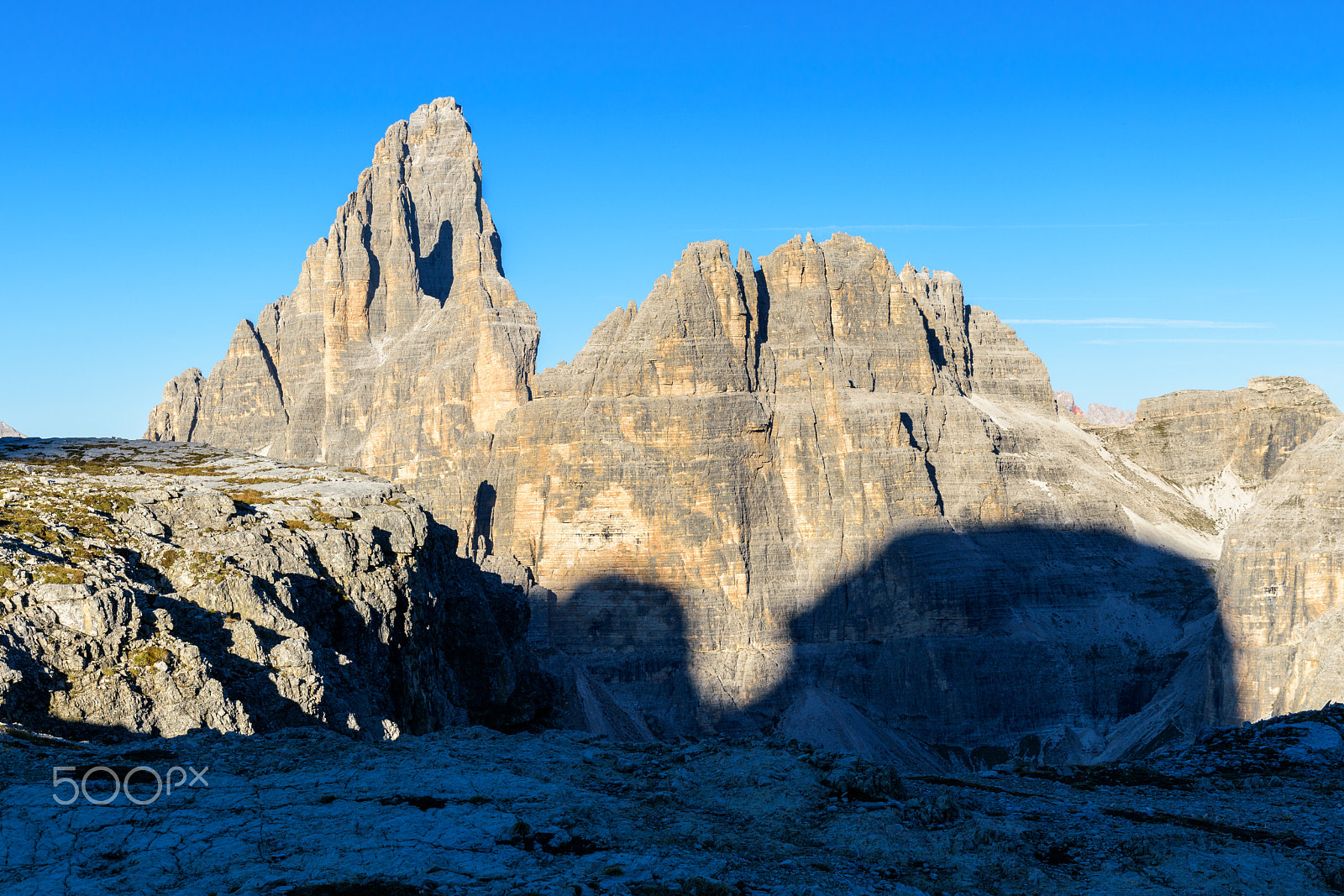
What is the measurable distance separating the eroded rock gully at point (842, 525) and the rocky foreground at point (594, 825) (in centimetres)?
8770

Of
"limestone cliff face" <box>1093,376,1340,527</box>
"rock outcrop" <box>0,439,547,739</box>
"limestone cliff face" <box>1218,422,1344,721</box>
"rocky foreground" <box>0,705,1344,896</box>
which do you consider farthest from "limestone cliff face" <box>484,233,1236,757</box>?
"rocky foreground" <box>0,705,1344,896</box>

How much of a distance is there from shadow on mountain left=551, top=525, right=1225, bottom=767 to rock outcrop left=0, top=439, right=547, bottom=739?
7732 centimetres

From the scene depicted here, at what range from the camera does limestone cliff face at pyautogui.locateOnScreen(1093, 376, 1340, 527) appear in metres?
162

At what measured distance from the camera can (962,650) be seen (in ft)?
426

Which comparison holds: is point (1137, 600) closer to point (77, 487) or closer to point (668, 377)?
point (668, 377)

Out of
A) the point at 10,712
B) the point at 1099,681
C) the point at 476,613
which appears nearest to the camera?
the point at 10,712

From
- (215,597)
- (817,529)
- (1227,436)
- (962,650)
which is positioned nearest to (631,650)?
(817,529)

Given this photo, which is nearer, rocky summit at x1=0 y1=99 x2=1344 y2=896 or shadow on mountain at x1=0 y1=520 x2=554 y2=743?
rocky summit at x1=0 y1=99 x2=1344 y2=896

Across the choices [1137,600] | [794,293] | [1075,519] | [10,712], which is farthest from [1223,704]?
[10,712]

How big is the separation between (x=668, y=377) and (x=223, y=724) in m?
121

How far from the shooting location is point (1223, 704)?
104188 mm

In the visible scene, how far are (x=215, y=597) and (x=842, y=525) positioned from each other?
116m

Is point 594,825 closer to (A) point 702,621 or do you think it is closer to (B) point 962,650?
(B) point 962,650

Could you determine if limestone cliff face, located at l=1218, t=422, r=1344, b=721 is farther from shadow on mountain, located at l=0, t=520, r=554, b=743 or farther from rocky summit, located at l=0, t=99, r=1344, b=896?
shadow on mountain, located at l=0, t=520, r=554, b=743
